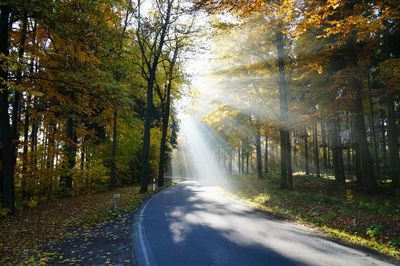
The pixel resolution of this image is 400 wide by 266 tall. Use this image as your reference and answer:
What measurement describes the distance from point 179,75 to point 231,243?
68.3 feet

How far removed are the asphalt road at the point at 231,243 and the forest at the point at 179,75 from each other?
2.25 metres

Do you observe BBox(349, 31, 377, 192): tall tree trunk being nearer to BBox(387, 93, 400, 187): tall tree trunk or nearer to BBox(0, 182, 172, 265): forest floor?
BBox(387, 93, 400, 187): tall tree trunk

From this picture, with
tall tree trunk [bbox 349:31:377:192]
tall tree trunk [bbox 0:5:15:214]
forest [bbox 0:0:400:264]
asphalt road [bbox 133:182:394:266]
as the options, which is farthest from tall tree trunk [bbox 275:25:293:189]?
tall tree trunk [bbox 0:5:15:214]

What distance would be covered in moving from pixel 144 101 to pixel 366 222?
92.8ft

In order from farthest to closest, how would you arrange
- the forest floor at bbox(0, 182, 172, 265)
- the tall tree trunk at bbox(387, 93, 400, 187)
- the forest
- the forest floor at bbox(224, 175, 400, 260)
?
the tall tree trunk at bbox(387, 93, 400, 187)
the forest
the forest floor at bbox(224, 175, 400, 260)
the forest floor at bbox(0, 182, 172, 265)

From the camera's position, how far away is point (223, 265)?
228 inches

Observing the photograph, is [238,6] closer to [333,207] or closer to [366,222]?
[366,222]

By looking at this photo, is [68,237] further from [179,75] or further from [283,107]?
[179,75]

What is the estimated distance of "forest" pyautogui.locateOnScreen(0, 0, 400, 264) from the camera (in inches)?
428

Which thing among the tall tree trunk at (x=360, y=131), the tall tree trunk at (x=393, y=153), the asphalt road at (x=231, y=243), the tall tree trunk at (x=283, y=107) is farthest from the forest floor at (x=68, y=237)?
the tall tree trunk at (x=393, y=153)

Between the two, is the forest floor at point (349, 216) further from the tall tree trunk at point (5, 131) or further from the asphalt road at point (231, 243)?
the tall tree trunk at point (5, 131)

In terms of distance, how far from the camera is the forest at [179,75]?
35.7 feet

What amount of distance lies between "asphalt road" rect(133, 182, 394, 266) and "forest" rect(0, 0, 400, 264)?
225 cm

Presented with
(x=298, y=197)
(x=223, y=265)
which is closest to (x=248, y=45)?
(x=298, y=197)
